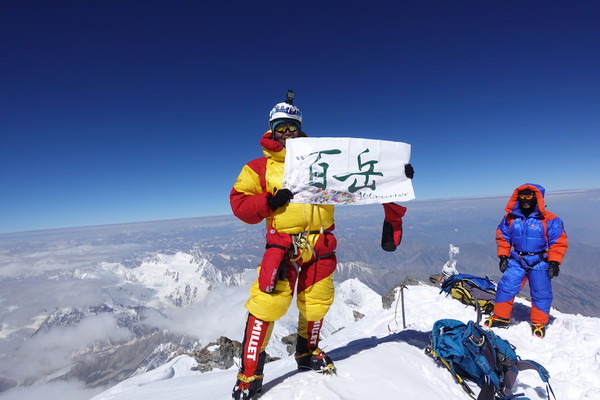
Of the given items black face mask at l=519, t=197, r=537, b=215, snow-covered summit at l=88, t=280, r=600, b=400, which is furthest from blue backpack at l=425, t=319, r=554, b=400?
black face mask at l=519, t=197, r=537, b=215

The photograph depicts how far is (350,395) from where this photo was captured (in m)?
3.27

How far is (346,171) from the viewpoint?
13.2ft

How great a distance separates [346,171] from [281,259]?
1671 millimetres

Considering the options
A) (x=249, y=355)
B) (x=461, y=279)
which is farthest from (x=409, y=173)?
(x=461, y=279)

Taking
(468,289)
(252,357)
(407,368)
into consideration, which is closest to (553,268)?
(468,289)

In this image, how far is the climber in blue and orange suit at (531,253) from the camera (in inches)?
272

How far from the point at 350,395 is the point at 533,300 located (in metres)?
6.82

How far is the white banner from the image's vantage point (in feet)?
12.2

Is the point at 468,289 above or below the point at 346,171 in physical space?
below

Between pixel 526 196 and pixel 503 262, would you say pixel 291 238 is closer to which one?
pixel 526 196

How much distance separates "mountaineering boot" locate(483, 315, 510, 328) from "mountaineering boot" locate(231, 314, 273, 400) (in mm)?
7187

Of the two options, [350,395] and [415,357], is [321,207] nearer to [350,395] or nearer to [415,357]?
[350,395]

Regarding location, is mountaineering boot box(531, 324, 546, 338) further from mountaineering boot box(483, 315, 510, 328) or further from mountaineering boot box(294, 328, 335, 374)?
mountaineering boot box(294, 328, 335, 374)

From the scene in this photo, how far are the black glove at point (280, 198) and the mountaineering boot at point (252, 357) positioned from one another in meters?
1.61
